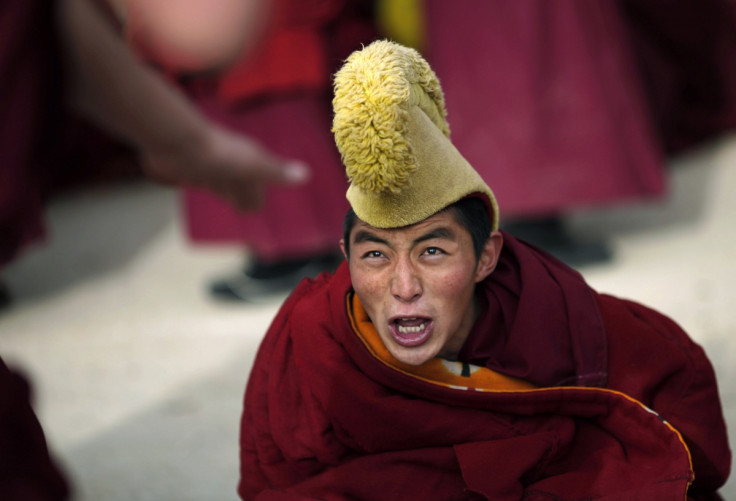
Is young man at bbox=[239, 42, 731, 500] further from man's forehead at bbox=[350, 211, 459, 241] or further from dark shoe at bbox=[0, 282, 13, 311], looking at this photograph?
dark shoe at bbox=[0, 282, 13, 311]

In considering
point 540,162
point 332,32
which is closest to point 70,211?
point 332,32

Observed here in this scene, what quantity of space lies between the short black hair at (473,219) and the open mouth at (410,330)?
127 mm

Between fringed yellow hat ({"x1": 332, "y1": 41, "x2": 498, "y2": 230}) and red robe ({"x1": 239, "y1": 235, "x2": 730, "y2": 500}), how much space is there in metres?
0.23

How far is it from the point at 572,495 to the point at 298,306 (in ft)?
1.66

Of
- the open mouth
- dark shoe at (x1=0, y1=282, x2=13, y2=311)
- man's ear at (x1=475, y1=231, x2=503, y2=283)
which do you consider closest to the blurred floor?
dark shoe at (x1=0, y1=282, x2=13, y2=311)

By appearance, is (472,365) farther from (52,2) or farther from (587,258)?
(587,258)

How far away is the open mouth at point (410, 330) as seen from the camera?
4.39 feet

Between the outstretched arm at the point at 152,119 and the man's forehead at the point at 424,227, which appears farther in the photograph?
the outstretched arm at the point at 152,119

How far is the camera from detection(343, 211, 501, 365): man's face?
1.33m

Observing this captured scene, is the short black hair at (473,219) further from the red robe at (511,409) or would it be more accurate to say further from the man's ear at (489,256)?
the red robe at (511,409)

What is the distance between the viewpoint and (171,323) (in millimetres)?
3547

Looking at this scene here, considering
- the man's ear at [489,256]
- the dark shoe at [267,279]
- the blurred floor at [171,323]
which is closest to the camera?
the man's ear at [489,256]

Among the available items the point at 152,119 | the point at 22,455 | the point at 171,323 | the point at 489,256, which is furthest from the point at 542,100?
the point at 22,455

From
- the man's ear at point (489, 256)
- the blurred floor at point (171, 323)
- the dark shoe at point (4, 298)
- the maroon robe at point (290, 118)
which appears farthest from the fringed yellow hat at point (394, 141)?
the dark shoe at point (4, 298)
